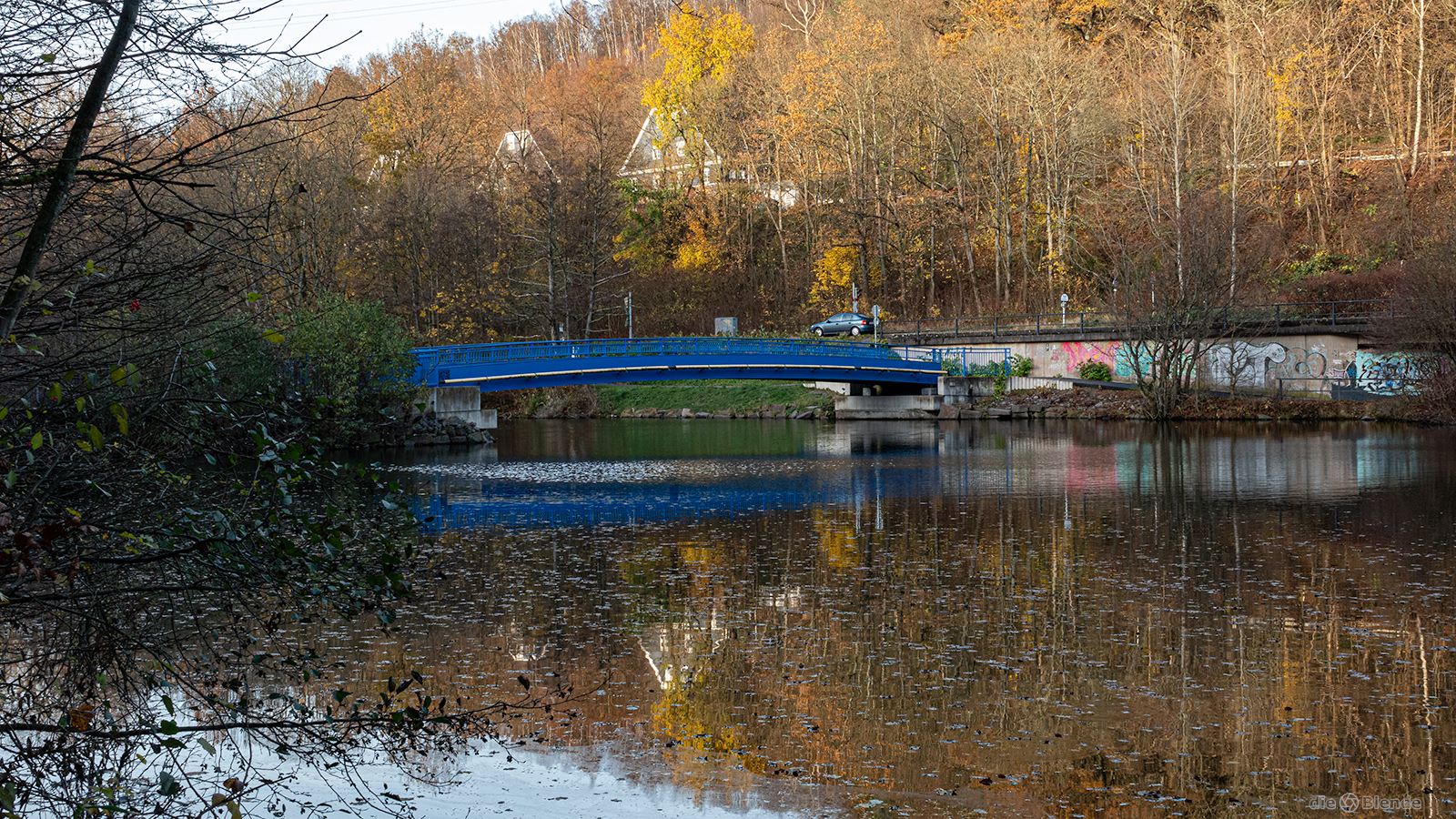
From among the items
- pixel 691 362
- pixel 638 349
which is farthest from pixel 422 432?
pixel 691 362

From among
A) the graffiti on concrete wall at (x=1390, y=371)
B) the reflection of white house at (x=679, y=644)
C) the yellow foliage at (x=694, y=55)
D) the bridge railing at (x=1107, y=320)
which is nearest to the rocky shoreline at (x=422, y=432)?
the bridge railing at (x=1107, y=320)

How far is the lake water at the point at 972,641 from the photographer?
292 inches

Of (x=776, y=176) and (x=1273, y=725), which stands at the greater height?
(x=776, y=176)

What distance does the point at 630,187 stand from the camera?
205 ft

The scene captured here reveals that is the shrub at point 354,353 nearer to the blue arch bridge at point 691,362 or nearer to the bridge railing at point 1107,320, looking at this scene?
the blue arch bridge at point 691,362

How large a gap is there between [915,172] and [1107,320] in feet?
42.6

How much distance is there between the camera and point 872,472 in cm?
2711

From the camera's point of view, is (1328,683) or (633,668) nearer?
(1328,683)

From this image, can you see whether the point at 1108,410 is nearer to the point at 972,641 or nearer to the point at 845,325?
the point at 845,325

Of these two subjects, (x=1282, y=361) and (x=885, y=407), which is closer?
(x=1282, y=361)

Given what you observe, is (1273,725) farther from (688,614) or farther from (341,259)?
(341,259)

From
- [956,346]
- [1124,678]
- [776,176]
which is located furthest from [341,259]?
[1124,678]

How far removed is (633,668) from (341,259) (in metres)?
42.2

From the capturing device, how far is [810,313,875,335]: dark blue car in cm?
5394
